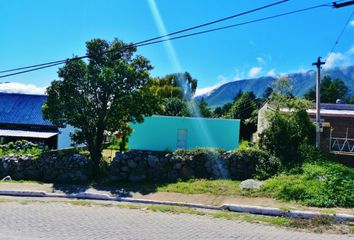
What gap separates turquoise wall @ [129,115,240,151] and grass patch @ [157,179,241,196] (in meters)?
7.14

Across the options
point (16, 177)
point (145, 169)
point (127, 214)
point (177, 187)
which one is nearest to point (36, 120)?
point (16, 177)

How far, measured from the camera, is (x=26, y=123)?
3120 centimetres

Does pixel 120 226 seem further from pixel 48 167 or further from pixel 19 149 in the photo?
pixel 19 149

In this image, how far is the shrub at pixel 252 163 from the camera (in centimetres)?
A: 1588

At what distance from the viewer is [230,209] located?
1181 centimetres

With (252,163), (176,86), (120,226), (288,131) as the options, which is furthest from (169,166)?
(176,86)

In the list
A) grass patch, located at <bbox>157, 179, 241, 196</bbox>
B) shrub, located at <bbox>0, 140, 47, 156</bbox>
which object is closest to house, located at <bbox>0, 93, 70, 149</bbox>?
shrub, located at <bbox>0, 140, 47, 156</bbox>

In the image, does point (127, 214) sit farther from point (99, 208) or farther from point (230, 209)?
point (230, 209)

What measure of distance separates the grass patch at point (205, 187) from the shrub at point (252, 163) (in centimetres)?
81

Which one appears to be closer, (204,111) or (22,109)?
(22,109)

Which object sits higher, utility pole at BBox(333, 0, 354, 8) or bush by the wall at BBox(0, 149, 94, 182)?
utility pole at BBox(333, 0, 354, 8)

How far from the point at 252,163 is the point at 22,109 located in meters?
22.6

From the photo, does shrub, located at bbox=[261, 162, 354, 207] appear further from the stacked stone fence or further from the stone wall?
the stone wall

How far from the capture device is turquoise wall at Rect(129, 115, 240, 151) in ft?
74.2
